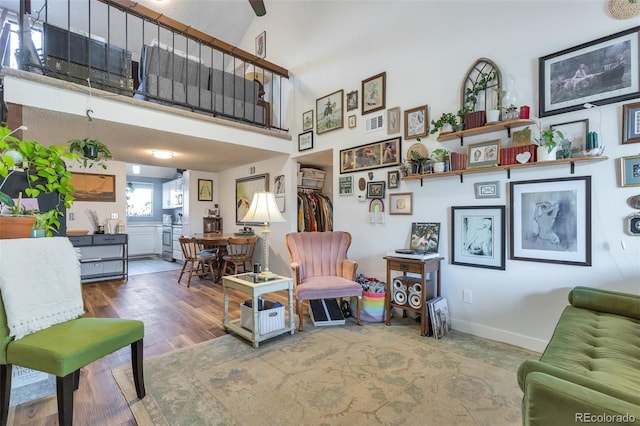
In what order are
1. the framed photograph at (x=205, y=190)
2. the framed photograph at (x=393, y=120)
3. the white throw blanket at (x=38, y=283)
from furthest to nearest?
the framed photograph at (x=205, y=190), the framed photograph at (x=393, y=120), the white throw blanket at (x=38, y=283)

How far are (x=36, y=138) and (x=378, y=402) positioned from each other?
4.61 m

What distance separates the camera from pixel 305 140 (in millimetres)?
4285

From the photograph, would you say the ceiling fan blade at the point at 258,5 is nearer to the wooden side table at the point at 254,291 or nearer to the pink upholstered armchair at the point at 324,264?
the pink upholstered armchair at the point at 324,264

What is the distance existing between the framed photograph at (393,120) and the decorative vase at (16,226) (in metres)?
3.09

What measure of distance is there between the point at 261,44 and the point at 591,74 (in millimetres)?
4912

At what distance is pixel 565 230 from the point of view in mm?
2234

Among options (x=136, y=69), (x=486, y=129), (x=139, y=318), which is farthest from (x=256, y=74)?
(x=139, y=318)

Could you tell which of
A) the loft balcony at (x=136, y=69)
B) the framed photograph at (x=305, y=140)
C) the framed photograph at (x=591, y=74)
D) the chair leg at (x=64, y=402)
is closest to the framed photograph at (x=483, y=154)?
the framed photograph at (x=591, y=74)

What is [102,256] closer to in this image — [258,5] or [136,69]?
[136,69]

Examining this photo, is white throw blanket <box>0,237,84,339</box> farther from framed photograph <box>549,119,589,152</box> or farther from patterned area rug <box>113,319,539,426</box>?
framed photograph <box>549,119,589,152</box>

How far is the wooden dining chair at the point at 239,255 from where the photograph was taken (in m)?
4.65

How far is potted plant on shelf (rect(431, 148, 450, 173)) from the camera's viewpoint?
2.78m

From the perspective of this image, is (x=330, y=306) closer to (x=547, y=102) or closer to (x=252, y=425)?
(x=252, y=425)

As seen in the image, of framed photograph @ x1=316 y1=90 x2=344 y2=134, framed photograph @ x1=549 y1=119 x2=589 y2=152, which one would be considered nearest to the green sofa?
framed photograph @ x1=549 y1=119 x2=589 y2=152
